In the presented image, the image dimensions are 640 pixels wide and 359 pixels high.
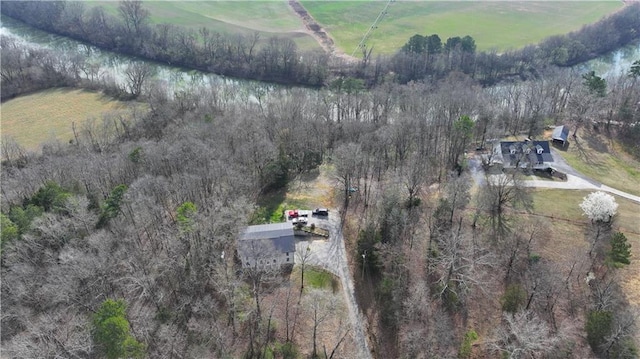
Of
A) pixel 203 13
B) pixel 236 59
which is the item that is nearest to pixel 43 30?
pixel 203 13

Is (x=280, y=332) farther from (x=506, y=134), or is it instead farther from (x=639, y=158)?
(x=639, y=158)

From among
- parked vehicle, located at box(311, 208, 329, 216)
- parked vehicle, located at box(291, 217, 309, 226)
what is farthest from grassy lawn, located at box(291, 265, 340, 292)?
parked vehicle, located at box(311, 208, 329, 216)

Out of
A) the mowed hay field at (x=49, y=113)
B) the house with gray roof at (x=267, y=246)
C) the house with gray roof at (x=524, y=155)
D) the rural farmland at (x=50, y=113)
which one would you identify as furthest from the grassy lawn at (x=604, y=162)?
the rural farmland at (x=50, y=113)

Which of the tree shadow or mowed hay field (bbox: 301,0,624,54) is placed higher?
mowed hay field (bbox: 301,0,624,54)

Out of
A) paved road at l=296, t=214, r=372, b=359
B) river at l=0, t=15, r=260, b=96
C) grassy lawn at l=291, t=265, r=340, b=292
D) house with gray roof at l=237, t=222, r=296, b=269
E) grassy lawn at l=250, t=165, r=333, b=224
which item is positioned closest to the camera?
paved road at l=296, t=214, r=372, b=359

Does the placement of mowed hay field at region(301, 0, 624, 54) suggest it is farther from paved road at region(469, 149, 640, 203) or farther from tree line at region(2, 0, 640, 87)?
paved road at region(469, 149, 640, 203)
